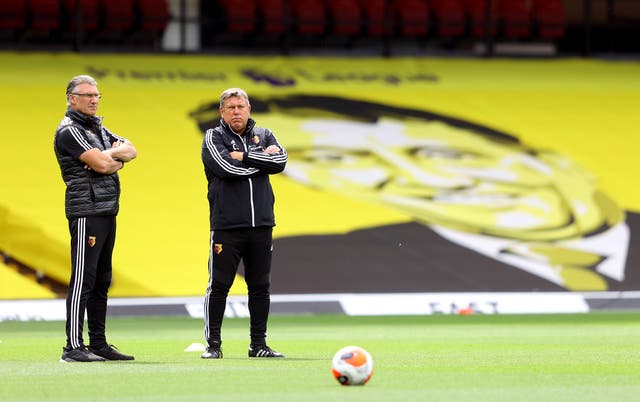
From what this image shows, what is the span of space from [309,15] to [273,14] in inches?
28.2

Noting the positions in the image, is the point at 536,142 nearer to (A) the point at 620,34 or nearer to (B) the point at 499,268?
(B) the point at 499,268

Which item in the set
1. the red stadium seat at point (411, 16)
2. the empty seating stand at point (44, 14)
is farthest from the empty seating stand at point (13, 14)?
the red stadium seat at point (411, 16)

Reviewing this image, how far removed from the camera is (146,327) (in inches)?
651

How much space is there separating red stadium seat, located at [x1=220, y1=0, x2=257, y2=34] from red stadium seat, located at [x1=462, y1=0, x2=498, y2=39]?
4.37m

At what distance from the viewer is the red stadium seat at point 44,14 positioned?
2450 cm

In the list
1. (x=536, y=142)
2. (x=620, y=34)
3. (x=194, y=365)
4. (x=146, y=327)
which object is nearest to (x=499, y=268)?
(x=536, y=142)

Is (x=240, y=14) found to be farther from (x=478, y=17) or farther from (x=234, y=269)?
(x=234, y=269)

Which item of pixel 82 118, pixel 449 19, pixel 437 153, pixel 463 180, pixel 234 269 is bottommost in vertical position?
pixel 463 180

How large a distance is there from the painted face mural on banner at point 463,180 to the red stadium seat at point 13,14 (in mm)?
3872

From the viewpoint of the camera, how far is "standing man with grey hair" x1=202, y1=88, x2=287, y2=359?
10938mm

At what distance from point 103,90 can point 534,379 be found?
15.6 m

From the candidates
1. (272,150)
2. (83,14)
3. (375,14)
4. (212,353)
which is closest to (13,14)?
(83,14)

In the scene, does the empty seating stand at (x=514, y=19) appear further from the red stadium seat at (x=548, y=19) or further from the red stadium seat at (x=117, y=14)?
the red stadium seat at (x=117, y=14)

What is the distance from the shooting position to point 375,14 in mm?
26656
